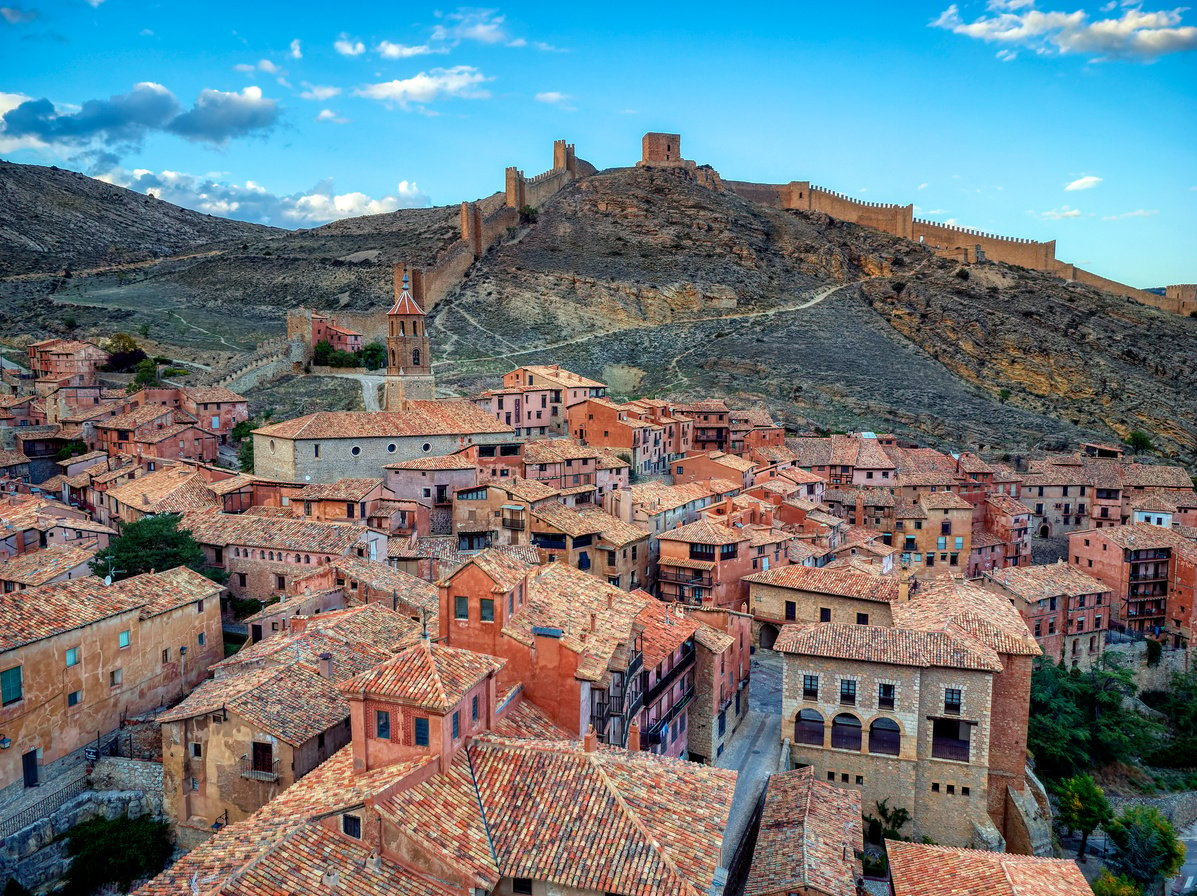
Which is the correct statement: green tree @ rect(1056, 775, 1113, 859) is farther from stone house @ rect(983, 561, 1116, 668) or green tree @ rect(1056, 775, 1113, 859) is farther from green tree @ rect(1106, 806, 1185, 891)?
stone house @ rect(983, 561, 1116, 668)

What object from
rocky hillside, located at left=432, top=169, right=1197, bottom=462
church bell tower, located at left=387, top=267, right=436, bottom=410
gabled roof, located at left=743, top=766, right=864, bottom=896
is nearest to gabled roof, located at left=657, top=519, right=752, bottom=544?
gabled roof, located at left=743, top=766, right=864, bottom=896

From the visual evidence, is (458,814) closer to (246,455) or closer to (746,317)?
(246,455)

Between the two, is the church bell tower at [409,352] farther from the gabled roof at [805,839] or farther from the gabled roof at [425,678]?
the gabled roof at [425,678]

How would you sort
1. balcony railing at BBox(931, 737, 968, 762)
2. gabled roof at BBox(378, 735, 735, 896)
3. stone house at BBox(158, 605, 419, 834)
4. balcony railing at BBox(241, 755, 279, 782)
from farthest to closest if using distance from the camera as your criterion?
balcony railing at BBox(931, 737, 968, 762) < stone house at BBox(158, 605, 419, 834) < balcony railing at BBox(241, 755, 279, 782) < gabled roof at BBox(378, 735, 735, 896)

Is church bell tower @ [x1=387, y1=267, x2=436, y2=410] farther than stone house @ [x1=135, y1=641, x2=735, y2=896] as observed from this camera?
Yes

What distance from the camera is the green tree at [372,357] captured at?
63.2 m

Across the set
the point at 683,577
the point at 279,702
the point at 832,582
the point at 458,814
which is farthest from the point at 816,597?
the point at 458,814

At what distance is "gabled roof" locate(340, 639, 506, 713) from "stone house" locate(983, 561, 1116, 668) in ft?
101

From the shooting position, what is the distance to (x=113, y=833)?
19.0 meters

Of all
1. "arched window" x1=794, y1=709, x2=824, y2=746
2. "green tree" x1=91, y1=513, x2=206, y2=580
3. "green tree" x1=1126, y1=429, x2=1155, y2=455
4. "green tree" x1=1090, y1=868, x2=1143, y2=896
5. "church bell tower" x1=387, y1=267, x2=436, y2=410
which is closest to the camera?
"green tree" x1=1090, y1=868, x2=1143, y2=896


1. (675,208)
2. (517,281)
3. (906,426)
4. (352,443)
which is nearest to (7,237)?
(517,281)

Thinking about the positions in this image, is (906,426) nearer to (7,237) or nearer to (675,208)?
(675,208)

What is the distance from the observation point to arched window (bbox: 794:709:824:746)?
1022 inches

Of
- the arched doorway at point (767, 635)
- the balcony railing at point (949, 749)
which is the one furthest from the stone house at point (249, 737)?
the arched doorway at point (767, 635)
